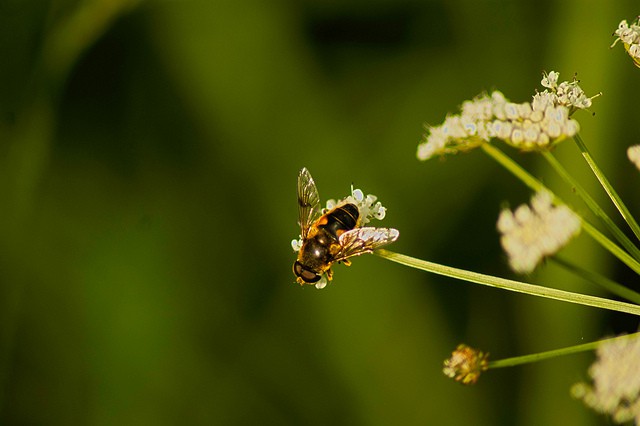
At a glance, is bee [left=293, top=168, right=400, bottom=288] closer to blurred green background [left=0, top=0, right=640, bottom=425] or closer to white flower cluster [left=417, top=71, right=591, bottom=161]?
white flower cluster [left=417, top=71, right=591, bottom=161]

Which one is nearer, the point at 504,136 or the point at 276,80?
the point at 504,136

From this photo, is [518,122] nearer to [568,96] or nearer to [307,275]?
[568,96]

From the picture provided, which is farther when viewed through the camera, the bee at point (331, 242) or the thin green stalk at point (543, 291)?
the bee at point (331, 242)

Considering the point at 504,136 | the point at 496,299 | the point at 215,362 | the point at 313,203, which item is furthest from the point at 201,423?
the point at 504,136

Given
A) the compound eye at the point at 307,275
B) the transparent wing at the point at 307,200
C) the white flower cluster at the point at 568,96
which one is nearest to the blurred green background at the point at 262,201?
the transparent wing at the point at 307,200

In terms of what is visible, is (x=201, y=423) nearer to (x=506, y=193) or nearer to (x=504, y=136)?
(x=506, y=193)

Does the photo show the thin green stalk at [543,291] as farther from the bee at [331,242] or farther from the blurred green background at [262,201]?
the blurred green background at [262,201]

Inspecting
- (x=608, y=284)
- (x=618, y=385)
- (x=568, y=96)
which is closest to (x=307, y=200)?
(x=568, y=96)
